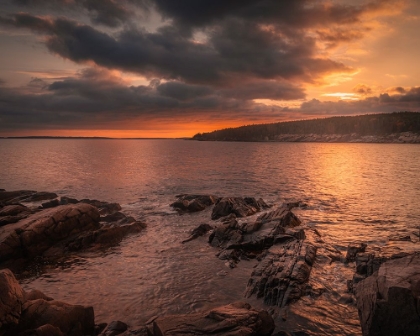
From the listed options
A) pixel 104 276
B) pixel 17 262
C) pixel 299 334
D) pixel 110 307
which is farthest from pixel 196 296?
pixel 17 262

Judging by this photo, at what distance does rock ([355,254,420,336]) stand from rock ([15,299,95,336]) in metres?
10.1

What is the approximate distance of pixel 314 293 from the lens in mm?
12883

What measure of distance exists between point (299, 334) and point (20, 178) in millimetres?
63076

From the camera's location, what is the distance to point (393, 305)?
8.31 m

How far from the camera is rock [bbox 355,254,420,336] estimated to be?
812 cm

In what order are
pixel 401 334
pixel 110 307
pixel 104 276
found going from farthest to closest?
pixel 104 276 < pixel 110 307 < pixel 401 334

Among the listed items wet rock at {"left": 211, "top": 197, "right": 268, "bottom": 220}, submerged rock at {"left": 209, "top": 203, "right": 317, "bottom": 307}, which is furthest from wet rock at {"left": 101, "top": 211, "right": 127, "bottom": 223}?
submerged rock at {"left": 209, "top": 203, "right": 317, "bottom": 307}

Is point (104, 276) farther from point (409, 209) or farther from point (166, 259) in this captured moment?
point (409, 209)

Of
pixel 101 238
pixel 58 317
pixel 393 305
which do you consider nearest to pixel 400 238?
pixel 393 305

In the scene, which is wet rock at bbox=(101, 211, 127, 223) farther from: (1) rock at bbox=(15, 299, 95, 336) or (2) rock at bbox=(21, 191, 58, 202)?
(1) rock at bbox=(15, 299, 95, 336)

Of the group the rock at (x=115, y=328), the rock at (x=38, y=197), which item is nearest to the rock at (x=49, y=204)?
the rock at (x=38, y=197)

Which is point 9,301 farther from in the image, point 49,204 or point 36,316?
point 49,204

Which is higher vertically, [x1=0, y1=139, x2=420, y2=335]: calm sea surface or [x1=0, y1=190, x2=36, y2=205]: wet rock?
[x1=0, y1=190, x2=36, y2=205]: wet rock

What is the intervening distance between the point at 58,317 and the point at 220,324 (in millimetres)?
5997
